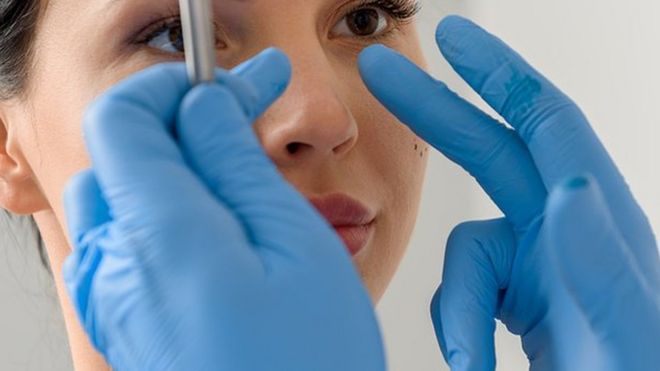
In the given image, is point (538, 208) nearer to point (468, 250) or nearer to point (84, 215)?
point (468, 250)

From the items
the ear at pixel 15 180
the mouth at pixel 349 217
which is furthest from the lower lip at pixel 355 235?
the ear at pixel 15 180

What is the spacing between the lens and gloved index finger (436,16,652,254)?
33.0 inches

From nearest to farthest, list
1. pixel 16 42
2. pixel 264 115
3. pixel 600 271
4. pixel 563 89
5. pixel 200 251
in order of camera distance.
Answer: pixel 200 251 < pixel 600 271 < pixel 264 115 < pixel 16 42 < pixel 563 89

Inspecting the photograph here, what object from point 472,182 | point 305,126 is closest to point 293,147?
point 305,126

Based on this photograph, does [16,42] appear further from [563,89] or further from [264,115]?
[563,89]

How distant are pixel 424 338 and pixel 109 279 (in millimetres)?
1758

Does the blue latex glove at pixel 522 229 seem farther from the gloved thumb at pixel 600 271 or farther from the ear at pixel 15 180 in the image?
the ear at pixel 15 180

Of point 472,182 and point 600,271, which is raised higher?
point 600,271

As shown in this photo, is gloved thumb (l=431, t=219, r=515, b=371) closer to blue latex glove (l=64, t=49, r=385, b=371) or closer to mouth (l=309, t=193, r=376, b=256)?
mouth (l=309, t=193, r=376, b=256)

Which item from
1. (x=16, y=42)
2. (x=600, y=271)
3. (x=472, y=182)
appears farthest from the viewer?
(x=472, y=182)

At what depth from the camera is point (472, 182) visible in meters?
2.34

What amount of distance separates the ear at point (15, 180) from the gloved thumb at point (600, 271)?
0.56 meters

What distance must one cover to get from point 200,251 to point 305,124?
26 cm

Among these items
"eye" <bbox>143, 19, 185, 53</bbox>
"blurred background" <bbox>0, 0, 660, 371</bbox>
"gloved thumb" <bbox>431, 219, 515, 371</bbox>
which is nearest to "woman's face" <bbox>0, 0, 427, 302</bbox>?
"eye" <bbox>143, 19, 185, 53</bbox>
